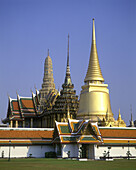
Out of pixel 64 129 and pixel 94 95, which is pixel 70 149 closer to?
pixel 64 129

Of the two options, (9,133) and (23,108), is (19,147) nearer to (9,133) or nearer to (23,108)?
(9,133)

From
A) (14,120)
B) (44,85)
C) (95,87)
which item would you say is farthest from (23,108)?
(95,87)

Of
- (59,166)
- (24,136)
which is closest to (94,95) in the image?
(24,136)

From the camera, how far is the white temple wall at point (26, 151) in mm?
42688

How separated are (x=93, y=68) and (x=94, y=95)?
4688 mm

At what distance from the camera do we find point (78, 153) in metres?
41.7

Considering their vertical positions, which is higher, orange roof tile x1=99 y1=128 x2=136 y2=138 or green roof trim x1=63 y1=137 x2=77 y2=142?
orange roof tile x1=99 y1=128 x2=136 y2=138

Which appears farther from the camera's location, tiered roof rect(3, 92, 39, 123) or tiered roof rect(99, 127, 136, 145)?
tiered roof rect(3, 92, 39, 123)

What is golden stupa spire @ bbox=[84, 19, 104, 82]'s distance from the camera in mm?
64312

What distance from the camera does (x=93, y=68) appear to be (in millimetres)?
64812

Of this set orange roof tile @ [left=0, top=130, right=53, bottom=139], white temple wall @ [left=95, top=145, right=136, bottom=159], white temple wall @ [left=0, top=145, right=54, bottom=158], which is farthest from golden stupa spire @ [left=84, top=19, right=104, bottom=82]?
white temple wall @ [left=0, top=145, right=54, bottom=158]

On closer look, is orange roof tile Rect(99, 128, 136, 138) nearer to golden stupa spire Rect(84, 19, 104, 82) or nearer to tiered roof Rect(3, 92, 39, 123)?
golden stupa spire Rect(84, 19, 104, 82)

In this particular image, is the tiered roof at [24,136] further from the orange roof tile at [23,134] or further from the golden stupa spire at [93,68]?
the golden stupa spire at [93,68]

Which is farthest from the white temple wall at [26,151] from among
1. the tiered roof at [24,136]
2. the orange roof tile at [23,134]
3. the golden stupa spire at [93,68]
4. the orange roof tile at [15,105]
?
the orange roof tile at [15,105]
